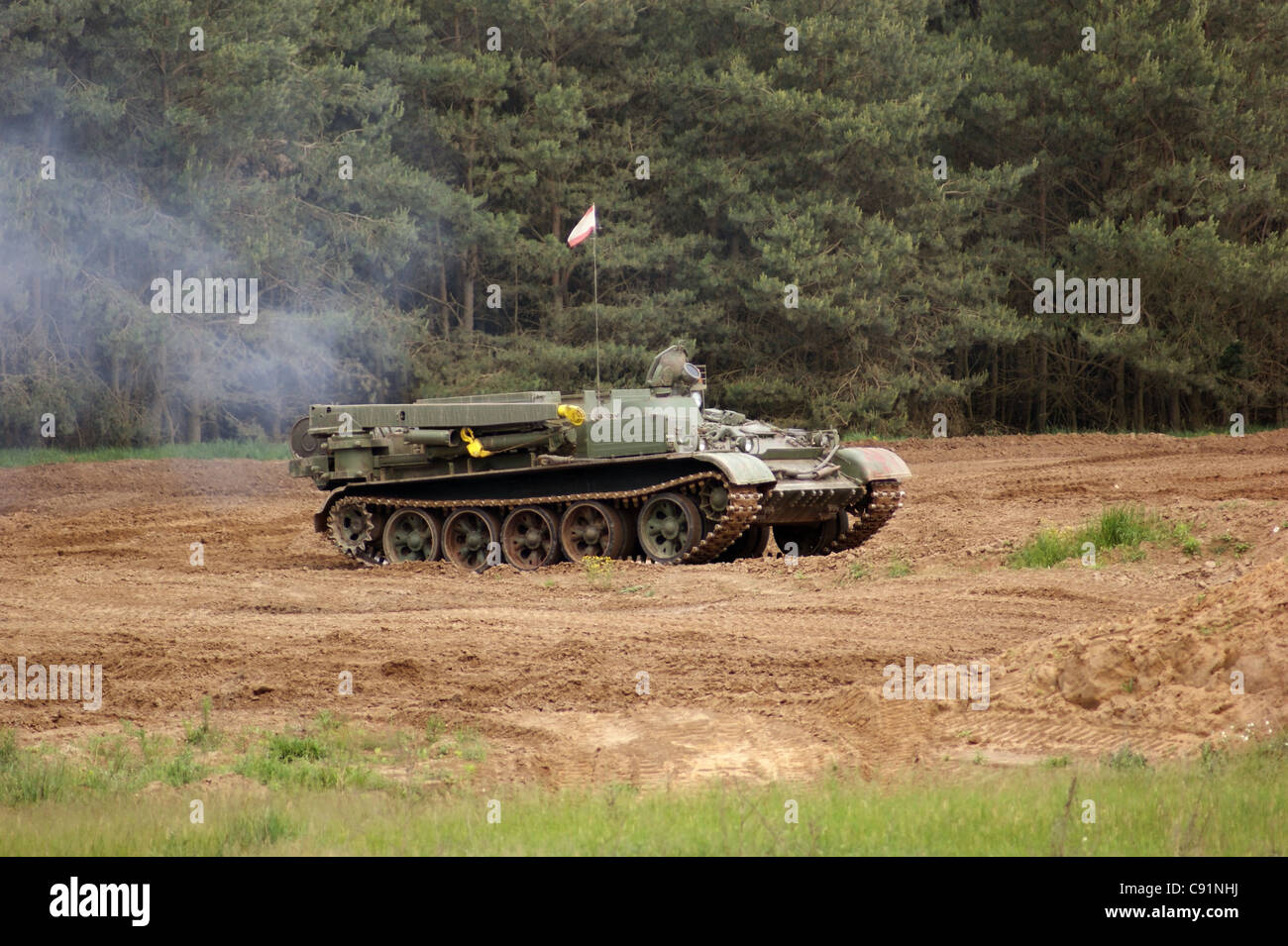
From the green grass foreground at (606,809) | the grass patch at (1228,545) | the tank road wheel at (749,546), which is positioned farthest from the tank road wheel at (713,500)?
Answer: the green grass foreground at (606,809)

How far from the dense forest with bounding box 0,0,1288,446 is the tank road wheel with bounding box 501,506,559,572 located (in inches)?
487

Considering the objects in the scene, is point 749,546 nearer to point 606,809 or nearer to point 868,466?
point 868,466

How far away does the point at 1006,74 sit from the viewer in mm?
33312

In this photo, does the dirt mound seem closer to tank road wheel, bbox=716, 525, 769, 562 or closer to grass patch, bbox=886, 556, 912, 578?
grass patch, bbox=886, 556, 912, 578

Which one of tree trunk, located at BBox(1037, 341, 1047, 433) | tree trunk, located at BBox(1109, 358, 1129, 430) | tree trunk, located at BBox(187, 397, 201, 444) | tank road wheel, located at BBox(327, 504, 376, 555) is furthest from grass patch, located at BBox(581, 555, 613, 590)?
tree trunk, located at BBox(1037, 341, 1047, 433)

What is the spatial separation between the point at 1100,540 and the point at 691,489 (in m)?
3.96

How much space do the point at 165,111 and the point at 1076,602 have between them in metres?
19.4

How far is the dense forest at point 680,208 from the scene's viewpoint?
2712 cm

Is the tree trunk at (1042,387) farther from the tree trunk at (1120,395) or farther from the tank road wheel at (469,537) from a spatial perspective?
the tank road wheel at (469,537)

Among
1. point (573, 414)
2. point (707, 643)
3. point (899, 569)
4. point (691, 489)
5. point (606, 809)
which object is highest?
point (573, 414)

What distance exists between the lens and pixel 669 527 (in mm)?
15656

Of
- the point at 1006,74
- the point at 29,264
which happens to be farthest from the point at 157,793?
the point at 1006,74

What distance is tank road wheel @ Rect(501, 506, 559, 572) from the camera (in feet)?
53.7

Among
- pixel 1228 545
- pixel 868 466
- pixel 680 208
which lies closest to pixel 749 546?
pixel 868 466
